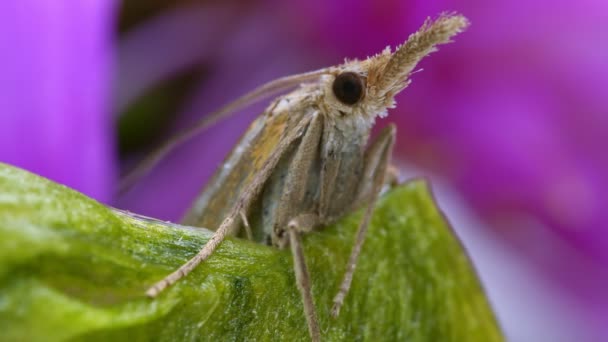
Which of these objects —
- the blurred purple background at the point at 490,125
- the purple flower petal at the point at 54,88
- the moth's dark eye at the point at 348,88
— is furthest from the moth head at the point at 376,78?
the blurred purple background at the point at 490,125

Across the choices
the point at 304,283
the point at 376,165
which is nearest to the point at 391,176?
the point at 376,165

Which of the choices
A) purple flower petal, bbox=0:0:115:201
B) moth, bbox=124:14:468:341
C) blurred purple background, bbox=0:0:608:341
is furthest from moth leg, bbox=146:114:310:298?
blurred purple background, bbox=0:0:608:341

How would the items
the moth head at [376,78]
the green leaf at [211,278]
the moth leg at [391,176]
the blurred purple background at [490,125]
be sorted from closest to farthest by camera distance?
the green leaf at [211,278]
the moth head at [376,78]
the moth leg at [391,176]
the blurred purple background at [490,125]

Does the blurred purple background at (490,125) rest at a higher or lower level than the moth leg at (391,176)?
higher

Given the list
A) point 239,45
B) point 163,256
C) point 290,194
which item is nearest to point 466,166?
point 239,45

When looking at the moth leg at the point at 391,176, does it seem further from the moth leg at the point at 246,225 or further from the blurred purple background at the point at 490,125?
the blurred purple background at the point at 490,125

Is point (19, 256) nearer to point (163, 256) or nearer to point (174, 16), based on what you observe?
point (163, 256)

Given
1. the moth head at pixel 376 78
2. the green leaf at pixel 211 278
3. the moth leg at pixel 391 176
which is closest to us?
the green leaf at pixel 211 278
